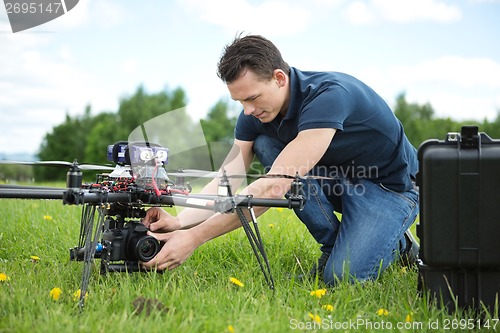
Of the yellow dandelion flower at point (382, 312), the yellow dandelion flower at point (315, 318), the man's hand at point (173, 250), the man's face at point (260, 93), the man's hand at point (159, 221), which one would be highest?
the man's face at point (260, 93)

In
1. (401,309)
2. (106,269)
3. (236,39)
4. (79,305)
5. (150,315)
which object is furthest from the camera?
(236,39)

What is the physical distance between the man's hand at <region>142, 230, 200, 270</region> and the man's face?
870mm

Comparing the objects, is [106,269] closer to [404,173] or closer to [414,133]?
[404,173]

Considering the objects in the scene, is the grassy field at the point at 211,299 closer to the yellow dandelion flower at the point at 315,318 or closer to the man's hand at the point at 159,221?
the yellow dandelion flower at the point at 315,318

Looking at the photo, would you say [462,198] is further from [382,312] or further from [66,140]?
[66,140]

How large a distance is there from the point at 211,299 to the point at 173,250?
0.45m

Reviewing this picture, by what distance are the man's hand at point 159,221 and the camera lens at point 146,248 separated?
216mm

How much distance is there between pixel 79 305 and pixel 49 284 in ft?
2.06

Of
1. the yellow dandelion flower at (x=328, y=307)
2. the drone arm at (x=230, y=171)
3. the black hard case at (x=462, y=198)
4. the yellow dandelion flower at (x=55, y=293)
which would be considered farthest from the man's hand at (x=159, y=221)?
the black hard case at (x=462, y=198)

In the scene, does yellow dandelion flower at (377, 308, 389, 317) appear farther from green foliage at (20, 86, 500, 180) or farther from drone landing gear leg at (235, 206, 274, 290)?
green foliage at (20, 86, 500, 180)

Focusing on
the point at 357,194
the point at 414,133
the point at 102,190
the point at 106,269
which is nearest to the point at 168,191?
the point at 102,190

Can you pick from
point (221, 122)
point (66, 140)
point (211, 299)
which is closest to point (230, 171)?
point (211, 299)

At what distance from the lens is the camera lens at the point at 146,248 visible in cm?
298

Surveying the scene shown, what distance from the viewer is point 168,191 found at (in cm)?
290
